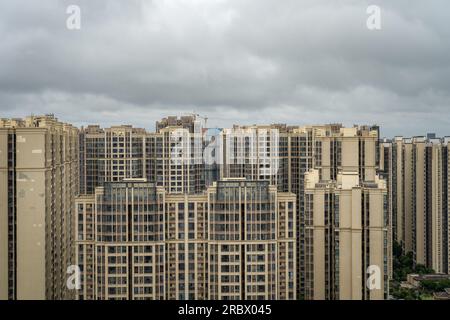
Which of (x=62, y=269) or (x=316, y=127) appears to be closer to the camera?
(x=62, y=269)

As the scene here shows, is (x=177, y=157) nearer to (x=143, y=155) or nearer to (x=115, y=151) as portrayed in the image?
(x=143, y=155)

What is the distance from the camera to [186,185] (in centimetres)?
1040

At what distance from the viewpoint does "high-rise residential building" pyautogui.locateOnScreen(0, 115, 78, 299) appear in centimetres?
541

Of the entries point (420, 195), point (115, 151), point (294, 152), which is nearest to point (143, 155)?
point (115, 151)

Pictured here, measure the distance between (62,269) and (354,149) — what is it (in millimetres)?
4495

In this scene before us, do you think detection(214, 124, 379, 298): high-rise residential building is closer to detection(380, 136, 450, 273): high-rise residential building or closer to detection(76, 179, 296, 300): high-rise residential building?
detection(380, 136, 450, 273): high-rise residential building

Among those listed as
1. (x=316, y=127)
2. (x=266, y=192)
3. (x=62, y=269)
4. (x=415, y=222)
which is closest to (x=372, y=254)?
(x=266, y=192)

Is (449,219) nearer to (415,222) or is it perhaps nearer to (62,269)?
(415,222)

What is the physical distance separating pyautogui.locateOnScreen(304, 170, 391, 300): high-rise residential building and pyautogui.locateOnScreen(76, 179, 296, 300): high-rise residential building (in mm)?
1027

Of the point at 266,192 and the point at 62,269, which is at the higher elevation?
the point at 266,192

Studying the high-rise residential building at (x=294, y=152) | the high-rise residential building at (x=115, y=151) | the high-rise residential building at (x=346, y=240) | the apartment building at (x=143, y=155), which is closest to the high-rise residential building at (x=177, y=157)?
the apartment building at (x=143, y=155)

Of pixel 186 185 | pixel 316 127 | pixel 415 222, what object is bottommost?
pixel 415 222

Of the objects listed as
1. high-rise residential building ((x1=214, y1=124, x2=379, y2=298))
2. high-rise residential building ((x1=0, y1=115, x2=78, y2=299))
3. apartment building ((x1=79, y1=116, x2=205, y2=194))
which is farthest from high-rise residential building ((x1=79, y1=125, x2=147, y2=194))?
high-rise residential building ((x1=0, y1=115, x2=78, y2=299))

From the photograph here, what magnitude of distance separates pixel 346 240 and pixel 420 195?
244 inches
